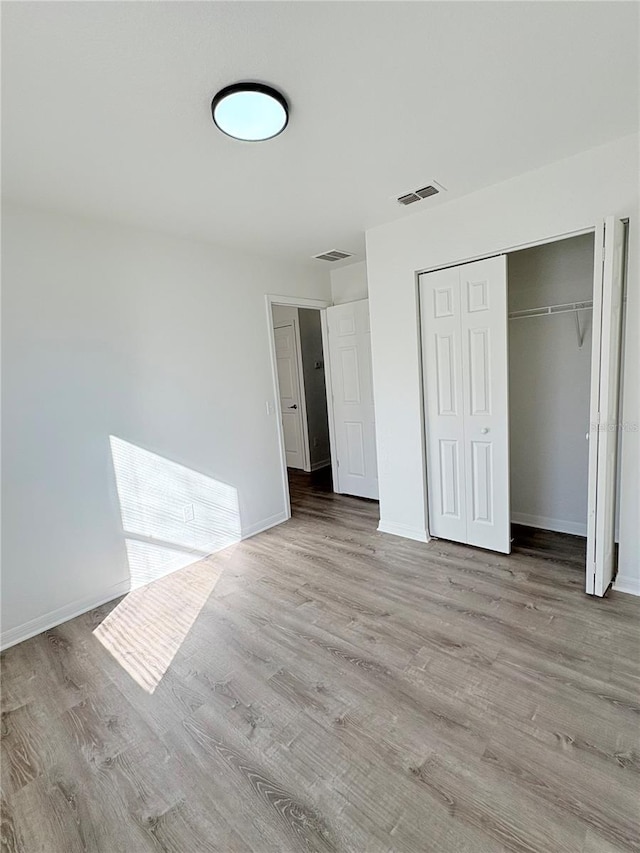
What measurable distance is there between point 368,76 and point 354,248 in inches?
85.5

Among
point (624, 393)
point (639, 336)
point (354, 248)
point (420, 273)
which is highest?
point (354, 248)

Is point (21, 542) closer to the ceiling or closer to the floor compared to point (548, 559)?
closer to the ceiling

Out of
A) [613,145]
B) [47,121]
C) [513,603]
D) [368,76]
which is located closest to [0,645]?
[47,121]

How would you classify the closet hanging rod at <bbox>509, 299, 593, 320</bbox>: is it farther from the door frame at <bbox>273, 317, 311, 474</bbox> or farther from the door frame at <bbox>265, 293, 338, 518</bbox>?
the door frame at <bbox>273, 317, 311, 474</bbox>

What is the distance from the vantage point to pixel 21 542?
2.43 m

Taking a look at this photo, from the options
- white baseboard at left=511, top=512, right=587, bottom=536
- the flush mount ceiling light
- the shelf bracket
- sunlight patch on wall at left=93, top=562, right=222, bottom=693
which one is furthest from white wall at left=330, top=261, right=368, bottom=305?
sunlight patch on wall at left=93, top=562, right=222, bottom=693

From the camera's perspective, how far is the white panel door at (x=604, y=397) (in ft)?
7.00

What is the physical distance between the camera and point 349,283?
4.34 metres

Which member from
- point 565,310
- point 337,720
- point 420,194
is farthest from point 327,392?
point 337,720

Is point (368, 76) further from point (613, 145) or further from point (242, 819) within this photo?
point (242, 819)

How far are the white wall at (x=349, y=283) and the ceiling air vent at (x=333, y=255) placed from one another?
0.77 feet

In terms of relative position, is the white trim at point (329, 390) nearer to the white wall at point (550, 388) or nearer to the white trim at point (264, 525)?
the white trim at point (264, 525)

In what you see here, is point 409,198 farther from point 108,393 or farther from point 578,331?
point 108,393

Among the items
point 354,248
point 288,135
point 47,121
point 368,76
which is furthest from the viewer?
point 354,248
